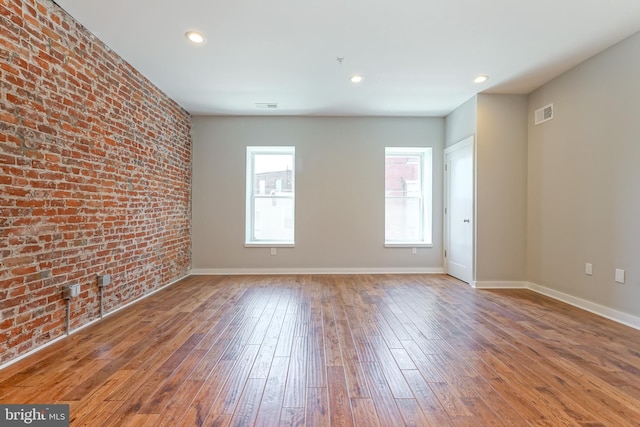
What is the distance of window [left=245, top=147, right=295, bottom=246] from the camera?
5.16m

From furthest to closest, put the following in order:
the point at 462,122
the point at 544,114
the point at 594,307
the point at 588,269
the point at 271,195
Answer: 1. the point at 271,195
2. the point at 462,122
3. the point at 544,114
4. the point at 588,269
5. the point at 594,307

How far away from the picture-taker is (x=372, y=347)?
7.36 feet

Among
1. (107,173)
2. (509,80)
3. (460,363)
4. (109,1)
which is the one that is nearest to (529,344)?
(460,363)

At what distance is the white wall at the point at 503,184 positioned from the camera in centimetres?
409

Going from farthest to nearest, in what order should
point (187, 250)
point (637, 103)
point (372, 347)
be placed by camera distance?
point (187, 250) → point (637, 103) → point (372, 347)

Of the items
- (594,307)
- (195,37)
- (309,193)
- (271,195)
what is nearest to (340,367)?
(594,307)

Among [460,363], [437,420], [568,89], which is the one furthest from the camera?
[568,89]

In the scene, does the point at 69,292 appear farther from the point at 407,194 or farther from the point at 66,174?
the point at 407,194

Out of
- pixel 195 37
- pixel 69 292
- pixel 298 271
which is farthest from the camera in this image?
pixel 298 271

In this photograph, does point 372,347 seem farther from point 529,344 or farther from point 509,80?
point 509,80

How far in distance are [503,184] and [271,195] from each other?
358cm

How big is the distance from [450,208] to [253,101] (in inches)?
139

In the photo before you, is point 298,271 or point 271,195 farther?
point 271,195

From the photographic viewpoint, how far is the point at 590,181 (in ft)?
10.3
